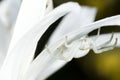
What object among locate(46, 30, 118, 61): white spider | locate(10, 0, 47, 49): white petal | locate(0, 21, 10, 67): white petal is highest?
locate(10, 0, 47, 49): white petal

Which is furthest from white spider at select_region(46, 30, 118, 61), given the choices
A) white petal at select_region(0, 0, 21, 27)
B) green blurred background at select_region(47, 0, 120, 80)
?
green blurred background at select_region(47, 0, 120, 80)

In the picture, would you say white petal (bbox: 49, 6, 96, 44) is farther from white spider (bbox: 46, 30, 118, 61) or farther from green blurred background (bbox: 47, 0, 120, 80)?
green blurred background (bbox: 47, 0, 120, 80)

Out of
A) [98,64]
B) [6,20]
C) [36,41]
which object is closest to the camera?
[36,41]

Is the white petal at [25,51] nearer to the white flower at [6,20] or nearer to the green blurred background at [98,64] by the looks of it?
the white flower at [6,20]

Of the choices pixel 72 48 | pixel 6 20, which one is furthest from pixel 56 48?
pixel 6 20

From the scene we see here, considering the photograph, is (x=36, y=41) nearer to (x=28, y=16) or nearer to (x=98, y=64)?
(x=28, y=16)
